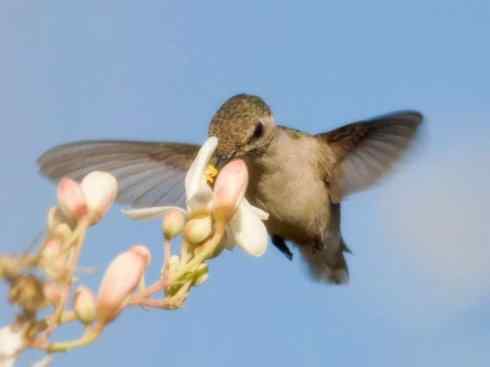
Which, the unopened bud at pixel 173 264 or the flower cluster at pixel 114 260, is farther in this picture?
the unopened bud at pixel 173 264

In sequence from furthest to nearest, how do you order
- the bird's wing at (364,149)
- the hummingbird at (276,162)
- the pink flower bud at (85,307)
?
the bird's wing at (364,149), the hummingbird at (276,162), the pink flower bud at (85,307)

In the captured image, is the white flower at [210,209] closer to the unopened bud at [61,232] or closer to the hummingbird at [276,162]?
the unopened bud at [61,232]

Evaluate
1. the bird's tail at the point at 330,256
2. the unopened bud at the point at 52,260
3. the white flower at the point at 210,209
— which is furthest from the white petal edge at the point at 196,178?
the bird's tail at the point at 330,256

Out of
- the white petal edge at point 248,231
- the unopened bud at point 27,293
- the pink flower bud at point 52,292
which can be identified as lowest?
the white petal edge at point 248,231

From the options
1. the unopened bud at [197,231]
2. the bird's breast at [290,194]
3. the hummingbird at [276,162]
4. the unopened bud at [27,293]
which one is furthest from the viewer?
the bird's breast at [290,194]

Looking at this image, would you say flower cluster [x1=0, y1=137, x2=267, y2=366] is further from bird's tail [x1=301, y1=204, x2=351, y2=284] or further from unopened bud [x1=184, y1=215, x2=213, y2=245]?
bird's tail [x1=301, y1=204, x2=351, y2=284]

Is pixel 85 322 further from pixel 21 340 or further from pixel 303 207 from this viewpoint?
pixel 303 207

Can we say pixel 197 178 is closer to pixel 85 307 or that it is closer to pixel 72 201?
pixel 72 201
